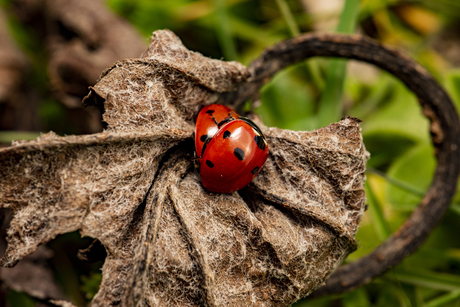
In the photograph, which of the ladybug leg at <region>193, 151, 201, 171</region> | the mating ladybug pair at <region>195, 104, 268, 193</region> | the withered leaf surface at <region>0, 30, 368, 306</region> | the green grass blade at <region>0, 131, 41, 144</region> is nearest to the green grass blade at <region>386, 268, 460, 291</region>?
the withered leaf surface at <region>0, 30, 368, 306</region>

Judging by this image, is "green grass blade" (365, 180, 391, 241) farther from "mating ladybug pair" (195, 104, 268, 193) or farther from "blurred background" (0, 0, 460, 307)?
"mating ladybug pair" (195, 104, 268, 193)

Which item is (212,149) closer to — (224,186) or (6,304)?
(224,186)

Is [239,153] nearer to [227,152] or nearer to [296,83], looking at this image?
[227,152]

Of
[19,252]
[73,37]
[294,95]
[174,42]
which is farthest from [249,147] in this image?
[73,37]

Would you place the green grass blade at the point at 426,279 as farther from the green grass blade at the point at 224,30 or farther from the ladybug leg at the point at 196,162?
the green grass blade at the point at 224,30

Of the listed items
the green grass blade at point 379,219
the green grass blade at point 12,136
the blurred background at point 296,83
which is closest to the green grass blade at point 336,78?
the blurred background at point 296,83
